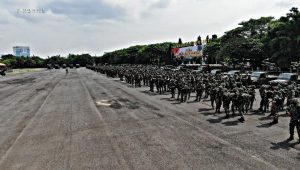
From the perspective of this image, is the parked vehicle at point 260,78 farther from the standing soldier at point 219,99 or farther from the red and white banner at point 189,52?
the red and white banner at point 189,52

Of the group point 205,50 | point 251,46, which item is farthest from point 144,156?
point 205,50

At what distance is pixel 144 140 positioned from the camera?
13344 mm

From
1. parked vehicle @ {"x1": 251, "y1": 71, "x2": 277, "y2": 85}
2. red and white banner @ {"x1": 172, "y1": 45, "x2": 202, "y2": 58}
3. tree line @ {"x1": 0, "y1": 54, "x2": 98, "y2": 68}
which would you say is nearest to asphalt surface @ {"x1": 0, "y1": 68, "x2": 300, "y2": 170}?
parked vehicle @ {"x1": 251, "y1": 71, "x2": 277, "y2": 85}

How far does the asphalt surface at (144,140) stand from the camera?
10.5 m

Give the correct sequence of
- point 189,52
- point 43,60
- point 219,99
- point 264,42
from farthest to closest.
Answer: point 43,60
point 189,52
point 264,42
point 219,99

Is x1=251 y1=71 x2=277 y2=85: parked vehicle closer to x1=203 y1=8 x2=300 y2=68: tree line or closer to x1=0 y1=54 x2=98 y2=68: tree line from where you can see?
x1=203 y1=8 x2=300 y2=68: tree line

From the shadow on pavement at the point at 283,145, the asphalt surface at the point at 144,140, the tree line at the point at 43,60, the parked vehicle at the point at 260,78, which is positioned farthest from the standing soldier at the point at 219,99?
the tree line at the point at 43,60

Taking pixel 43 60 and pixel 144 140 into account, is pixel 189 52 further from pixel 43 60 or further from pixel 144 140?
pixel 43 60

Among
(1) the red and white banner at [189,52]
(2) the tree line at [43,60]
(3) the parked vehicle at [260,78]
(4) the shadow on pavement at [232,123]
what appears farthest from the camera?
(2) the tree line at [43,60]

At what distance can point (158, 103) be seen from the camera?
78.9 feet

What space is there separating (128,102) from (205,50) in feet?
178

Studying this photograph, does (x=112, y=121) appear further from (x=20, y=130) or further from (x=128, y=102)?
(x=128, y=102)

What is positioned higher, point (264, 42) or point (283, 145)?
point (264, 42)

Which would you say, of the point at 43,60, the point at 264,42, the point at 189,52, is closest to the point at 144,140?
the point at 264,42
